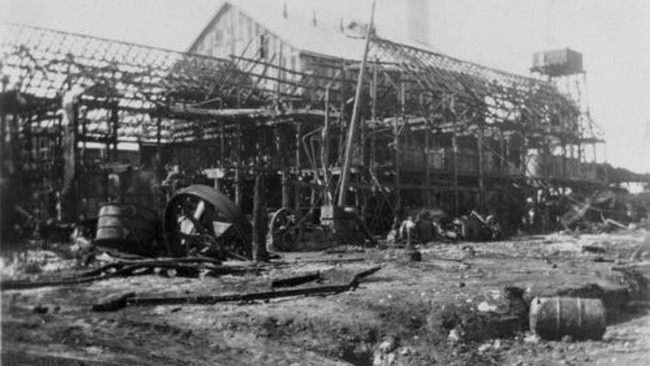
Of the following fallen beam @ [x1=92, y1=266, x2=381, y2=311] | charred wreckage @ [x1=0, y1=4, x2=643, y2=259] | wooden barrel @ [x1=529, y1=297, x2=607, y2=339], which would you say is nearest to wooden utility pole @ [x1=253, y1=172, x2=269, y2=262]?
charred wreckage @ [x1=0, y1=4, x2=643, y2=259]

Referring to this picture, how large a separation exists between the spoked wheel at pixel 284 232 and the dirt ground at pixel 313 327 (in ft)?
22.7

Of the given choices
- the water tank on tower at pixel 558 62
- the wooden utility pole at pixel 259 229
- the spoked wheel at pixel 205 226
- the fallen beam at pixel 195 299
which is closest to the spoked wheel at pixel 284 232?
the spoked wheel at pixel 205 226

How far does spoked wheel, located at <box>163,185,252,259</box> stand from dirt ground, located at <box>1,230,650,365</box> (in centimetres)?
234

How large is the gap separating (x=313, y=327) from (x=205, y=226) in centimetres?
637

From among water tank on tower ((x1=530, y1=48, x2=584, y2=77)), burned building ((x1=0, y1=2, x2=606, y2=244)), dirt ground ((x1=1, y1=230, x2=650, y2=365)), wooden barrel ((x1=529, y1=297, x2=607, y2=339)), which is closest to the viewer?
dirt ground ((x1=1, y1=230, x2=650, y2=365))

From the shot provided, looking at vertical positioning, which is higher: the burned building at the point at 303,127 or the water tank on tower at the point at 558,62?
the water tank on tower at the point at 558,62

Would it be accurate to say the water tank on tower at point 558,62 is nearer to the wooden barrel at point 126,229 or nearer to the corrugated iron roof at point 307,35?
the corrugated iron roof at point 307,35

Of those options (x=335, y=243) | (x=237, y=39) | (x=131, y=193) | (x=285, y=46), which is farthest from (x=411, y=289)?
(x=237, y=39)

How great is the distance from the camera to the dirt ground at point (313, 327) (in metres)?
6.50

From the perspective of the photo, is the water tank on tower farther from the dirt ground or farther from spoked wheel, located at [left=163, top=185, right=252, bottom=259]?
the dirt ground

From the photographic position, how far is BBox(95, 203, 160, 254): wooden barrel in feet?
43.5

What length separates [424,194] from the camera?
87.4 feet

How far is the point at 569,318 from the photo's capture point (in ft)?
25.8

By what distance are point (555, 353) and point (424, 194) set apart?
63.1ft
